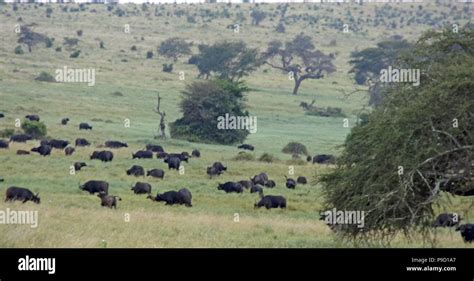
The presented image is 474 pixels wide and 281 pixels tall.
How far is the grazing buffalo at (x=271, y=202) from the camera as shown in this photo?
23250 millimetres

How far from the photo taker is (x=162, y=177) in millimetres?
27969

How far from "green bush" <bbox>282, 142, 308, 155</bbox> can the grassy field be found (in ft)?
2.72

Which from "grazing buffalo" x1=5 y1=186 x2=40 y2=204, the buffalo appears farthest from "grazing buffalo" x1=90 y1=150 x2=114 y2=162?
the buffalo

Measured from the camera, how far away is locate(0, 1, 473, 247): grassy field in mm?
16062

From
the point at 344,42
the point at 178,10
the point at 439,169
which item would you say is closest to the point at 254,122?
the point at 439,169

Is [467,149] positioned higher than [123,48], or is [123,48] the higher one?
[123,48]

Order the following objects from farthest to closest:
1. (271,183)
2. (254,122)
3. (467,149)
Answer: (254,122) < (271,183) < (467,149)

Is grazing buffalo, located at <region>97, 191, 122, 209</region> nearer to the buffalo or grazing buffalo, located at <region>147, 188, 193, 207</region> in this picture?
grazing buffalo, located at <region>147, 188, 193, 207</region>

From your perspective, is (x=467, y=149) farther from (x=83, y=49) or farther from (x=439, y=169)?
(x=83, y=49)

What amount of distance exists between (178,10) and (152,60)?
4300cm

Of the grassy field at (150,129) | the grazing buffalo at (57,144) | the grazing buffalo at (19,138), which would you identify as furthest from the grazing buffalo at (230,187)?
the grazing buffalo at (19,138)

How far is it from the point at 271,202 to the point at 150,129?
2335 centimetres

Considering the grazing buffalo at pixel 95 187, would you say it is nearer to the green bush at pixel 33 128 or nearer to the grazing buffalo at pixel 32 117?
the green bush at pixel 33 128

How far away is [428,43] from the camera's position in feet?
53.9
